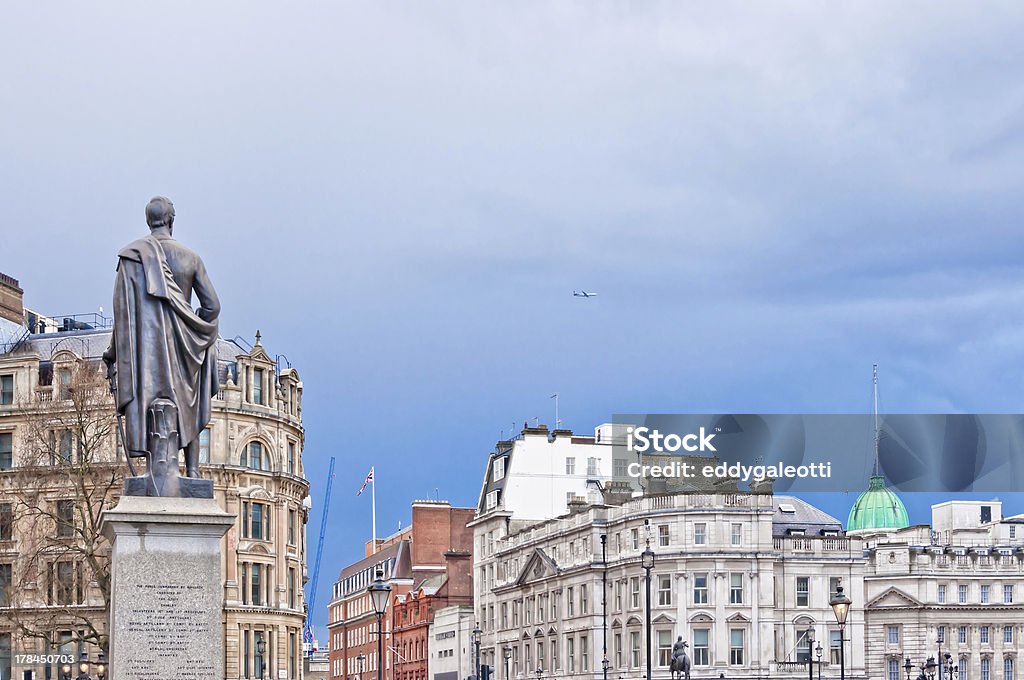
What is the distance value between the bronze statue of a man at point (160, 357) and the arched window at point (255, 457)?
7260 cm

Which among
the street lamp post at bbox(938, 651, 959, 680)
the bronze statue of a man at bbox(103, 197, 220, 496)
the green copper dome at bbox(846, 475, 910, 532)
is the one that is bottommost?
the street lamp post at bbox(938, 651, 959, 680)

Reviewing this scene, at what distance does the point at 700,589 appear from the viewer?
10812 cm

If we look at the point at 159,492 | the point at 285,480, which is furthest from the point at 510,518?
the point at 159,492

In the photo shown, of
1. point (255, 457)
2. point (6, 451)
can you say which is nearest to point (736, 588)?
point (255, 457)

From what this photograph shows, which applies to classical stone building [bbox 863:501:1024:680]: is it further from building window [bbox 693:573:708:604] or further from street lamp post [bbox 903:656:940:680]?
building window [bbox 693:573:708:604]

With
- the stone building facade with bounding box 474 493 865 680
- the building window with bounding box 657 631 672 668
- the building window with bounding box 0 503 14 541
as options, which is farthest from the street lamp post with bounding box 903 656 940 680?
the building window with bounding box 0 503 14 541

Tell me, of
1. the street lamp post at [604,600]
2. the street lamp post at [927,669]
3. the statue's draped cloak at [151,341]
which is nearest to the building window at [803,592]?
the street lamp post at [927,669]

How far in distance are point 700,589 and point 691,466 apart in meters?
16.5

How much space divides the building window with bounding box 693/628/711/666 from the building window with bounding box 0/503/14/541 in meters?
46.7

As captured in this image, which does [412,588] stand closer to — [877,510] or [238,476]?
[877,510]

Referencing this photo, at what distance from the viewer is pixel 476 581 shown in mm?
138625

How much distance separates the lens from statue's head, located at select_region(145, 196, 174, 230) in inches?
568

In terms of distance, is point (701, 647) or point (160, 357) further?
point (701, 647)

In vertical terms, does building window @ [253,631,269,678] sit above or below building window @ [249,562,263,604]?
below
